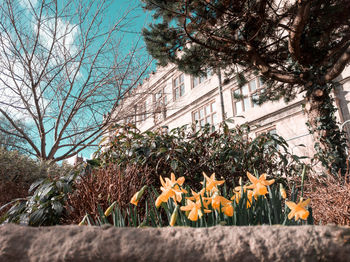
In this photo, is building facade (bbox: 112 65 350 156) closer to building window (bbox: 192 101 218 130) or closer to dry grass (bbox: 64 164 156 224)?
building window (bbox: 192 101 218 130)

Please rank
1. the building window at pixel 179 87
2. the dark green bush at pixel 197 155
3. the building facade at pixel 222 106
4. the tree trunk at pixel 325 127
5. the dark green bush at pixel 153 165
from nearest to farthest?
the dark green bush at pixel 153 165 < the dark green bush at pixel 197 155 < the tree trunk at pixel 325 127 < the building facade at pixel 222 106 < the building window at pixel 179 87

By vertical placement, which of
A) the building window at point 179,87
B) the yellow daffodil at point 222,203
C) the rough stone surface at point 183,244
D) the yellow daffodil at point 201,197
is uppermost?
the building window at point 179,87

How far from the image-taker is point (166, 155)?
2893 mm

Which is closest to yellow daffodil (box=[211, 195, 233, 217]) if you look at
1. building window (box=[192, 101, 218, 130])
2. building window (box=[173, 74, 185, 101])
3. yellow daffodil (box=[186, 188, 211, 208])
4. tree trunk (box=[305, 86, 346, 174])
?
yellow daffodil (box=[186, 188, 211, 208])

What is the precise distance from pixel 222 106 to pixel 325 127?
9473mm

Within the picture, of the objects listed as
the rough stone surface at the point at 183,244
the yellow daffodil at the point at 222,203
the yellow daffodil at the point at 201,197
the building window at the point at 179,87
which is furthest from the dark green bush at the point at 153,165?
the building window at the point at 179,87

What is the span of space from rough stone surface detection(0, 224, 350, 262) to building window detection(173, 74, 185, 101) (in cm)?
1719

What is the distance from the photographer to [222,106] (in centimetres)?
1402

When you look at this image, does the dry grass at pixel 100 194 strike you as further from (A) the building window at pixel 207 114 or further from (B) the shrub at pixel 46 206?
(A) the building window at pixel 207 114

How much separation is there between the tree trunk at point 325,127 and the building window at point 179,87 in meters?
13.2

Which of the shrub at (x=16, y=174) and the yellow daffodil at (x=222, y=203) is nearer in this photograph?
the yellow daffodil at (x=222, y=203)

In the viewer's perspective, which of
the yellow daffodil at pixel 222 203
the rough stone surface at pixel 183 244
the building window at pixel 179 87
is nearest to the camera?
the rough stone surface at pixel 183 244

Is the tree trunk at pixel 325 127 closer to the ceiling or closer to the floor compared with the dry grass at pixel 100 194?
closer to the ceiling

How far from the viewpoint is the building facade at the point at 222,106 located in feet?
23.7
